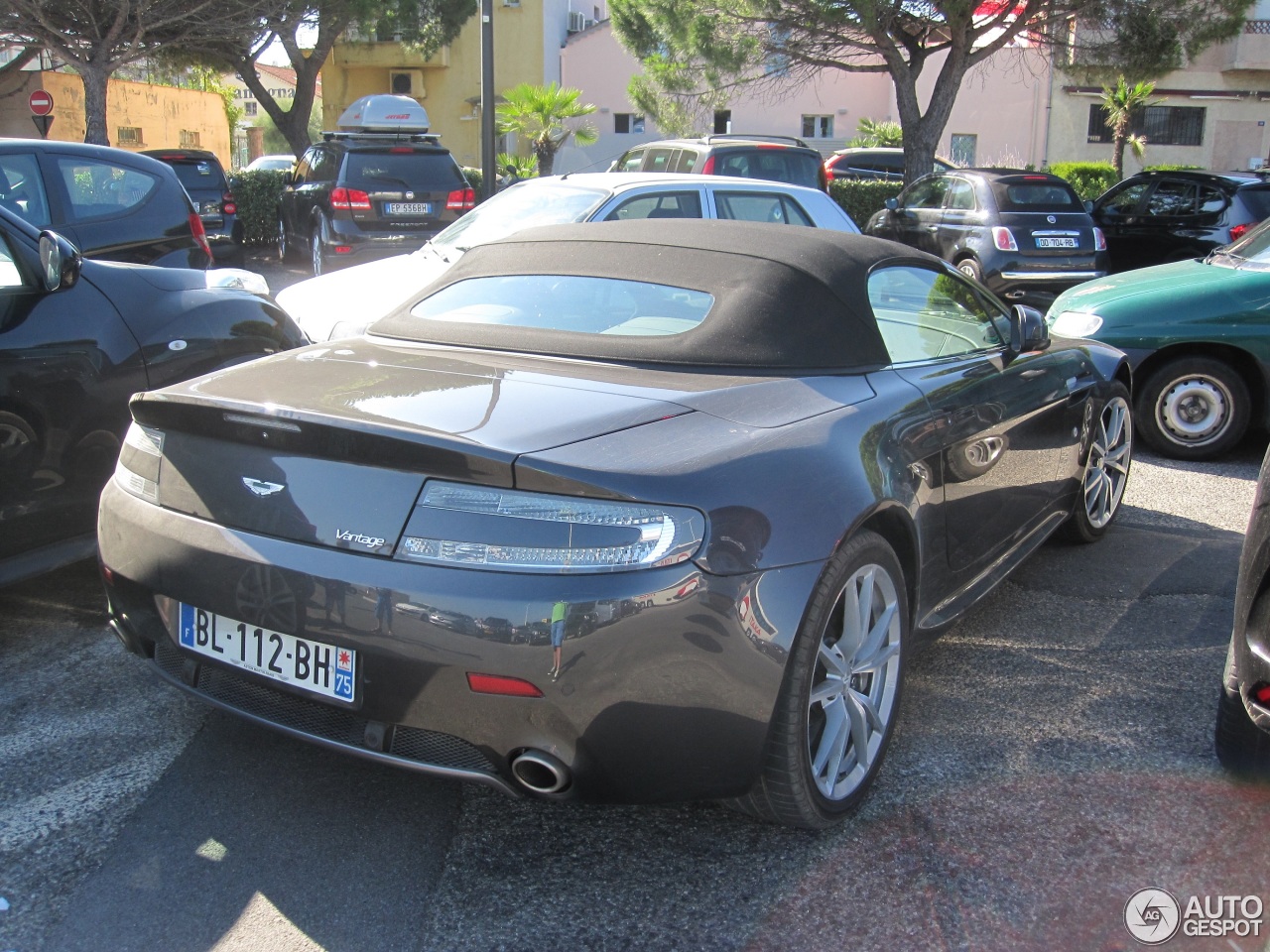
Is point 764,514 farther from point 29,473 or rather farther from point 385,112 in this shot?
point 385,112

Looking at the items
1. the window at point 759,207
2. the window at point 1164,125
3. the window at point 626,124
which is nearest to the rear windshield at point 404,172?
the window at point 759,207

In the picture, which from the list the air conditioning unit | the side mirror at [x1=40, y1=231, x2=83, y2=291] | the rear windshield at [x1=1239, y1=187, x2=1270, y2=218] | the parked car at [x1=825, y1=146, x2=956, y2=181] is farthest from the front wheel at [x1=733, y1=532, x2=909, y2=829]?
the air conditioning unit

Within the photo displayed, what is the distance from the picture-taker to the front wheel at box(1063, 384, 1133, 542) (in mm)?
4980

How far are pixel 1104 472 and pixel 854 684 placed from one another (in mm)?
2711

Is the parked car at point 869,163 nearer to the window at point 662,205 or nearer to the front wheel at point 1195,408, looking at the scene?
the window at point 662,205

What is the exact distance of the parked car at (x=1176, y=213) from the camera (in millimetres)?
11805

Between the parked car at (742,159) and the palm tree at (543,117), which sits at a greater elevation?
the palm tree at (543,117)


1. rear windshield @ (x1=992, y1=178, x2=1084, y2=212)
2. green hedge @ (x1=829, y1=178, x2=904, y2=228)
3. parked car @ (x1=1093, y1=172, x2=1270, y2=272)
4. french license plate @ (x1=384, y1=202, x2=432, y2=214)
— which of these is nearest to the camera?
parked car @ (x1=1093, y1=172, x2=1270, y2=272)

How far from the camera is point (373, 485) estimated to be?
2459mm

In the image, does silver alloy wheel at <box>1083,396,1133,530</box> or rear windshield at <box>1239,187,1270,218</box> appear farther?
rear windshield at <box>1239,187,1270,218</box>

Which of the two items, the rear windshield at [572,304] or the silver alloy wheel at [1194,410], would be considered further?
the silver alloy wheel at [1194,410]

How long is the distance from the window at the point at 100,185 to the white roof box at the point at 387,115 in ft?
35.9

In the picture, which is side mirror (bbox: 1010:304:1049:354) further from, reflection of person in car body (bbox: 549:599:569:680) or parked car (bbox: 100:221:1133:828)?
reflection of person in car body (bbox: 549:599:569:680)

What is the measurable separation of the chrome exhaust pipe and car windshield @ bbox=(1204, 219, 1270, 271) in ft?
19.3
